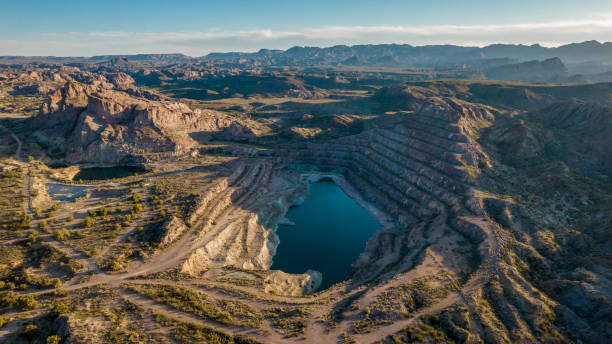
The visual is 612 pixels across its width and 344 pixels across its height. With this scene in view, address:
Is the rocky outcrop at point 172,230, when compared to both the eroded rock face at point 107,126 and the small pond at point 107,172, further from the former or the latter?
the eroded rock face at point 107,126

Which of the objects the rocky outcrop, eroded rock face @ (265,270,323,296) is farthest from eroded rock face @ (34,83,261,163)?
eroded rock face @ (265,270,323,296)

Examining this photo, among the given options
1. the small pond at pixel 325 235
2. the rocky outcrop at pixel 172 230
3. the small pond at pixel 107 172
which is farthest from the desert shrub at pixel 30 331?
the small pond at pixel 107 172

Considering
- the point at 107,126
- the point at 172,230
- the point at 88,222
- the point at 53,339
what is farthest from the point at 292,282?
the point at 107,126

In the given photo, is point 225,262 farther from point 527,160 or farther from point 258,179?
point 527,160

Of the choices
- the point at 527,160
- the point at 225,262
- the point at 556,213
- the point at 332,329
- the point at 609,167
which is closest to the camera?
the point at 332,329

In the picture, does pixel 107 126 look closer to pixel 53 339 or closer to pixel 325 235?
pixel 325 235

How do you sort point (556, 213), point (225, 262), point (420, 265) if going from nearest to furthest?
point (420, 265) → point (225, 262) → point (556, 213)

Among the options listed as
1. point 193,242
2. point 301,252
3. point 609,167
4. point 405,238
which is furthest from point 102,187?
point 609,167
